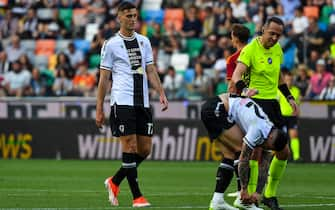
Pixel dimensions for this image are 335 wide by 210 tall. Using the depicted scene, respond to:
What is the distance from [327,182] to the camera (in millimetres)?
18750

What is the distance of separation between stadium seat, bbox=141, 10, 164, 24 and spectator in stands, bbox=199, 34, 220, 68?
2947 millimetres

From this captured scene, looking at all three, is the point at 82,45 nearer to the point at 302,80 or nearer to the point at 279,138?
the point at 302,80

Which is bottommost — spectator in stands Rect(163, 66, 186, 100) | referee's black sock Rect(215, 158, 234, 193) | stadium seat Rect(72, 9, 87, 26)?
spectator in stands Rect(163, 66, 186, 100)

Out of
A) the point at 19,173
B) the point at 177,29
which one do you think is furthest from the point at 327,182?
the point at 177,29

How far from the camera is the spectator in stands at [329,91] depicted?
25.3 meters

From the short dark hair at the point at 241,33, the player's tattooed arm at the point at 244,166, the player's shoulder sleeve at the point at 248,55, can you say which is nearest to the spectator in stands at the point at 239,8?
the short dark hair at the point at 241,33

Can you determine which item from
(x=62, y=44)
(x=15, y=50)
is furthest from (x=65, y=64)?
(x=62, y=44)

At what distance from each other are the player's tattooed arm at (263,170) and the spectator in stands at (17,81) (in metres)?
17.3

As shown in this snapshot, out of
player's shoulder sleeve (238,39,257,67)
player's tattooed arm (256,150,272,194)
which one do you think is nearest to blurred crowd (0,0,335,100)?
player's tattooed arm (256,150,272,194)

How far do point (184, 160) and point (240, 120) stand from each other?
13.7m

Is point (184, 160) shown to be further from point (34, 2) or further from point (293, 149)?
point (34, 2)

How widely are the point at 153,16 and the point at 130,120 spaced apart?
19731 mm

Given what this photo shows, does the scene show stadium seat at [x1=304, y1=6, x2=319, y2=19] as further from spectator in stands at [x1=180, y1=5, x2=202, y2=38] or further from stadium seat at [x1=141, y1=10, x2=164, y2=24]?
stadium seat at [x1=141, y1=10, x2=164, y2=24]

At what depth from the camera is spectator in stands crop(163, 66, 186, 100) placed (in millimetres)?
27406
